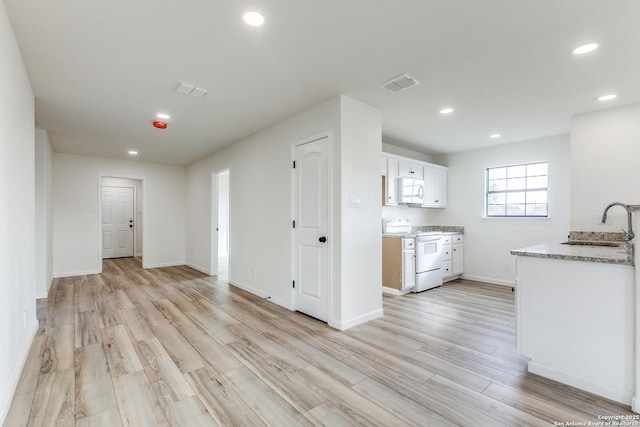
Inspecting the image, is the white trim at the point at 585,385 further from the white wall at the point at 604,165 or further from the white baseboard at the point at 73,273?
the white baseboard at the point at 73,273

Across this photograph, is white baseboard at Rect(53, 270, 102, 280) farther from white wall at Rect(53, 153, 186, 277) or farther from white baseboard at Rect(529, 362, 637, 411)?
white baseboard at Rect(529, 362, 637, 411)

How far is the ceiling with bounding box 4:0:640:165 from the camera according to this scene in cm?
181

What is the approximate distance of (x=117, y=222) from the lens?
27.3 feet

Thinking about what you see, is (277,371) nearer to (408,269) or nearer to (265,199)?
(265,199)

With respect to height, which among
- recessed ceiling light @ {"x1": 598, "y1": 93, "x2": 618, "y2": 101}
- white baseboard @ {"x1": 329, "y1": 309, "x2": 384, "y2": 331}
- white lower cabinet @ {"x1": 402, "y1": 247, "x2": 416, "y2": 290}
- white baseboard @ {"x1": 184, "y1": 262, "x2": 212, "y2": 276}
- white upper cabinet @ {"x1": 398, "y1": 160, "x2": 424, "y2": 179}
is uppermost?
recessed ceiling light @ {"x1": 598, "y1": 93, "x2": 618, "y2": 101}

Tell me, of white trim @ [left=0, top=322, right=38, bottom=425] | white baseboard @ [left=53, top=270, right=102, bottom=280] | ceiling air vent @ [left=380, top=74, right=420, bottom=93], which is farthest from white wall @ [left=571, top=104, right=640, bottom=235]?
white baseboard @ [left=53, top=270, right=102, bottom=280]

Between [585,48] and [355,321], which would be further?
[355,321]

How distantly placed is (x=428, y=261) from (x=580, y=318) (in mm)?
2731

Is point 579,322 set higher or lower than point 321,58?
lower

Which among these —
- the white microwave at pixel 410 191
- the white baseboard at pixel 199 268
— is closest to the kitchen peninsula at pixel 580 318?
the white microwave at pixel 410 191

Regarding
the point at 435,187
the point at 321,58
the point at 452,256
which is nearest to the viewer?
the point at 321,58

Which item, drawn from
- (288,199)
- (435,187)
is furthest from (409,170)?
(288,199)

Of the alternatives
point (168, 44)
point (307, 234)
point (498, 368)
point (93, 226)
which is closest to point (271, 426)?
point (498, 368)

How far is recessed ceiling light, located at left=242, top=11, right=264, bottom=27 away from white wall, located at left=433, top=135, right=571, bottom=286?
486 centimetres
